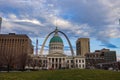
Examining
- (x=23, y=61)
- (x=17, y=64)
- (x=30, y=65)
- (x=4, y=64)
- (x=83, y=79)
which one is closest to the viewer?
(x=83, y=79)

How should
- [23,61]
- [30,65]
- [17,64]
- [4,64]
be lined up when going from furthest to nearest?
[30,65] < [17,64] < [4,64] < [23,61]

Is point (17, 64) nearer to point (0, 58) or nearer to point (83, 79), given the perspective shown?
point (0, 58)

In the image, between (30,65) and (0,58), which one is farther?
(30,65)

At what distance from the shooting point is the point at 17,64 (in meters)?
141

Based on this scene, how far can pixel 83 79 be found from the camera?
3528 centimetres

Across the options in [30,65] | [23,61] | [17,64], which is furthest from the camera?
[30,65]

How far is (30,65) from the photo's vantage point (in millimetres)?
159625

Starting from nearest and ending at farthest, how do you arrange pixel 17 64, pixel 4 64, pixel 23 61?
pixel 23 61 < pixel 4 64 < pixel 17 64

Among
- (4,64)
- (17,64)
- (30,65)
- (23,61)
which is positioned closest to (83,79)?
(23,61)

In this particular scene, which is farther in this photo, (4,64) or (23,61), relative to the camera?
(4,64)

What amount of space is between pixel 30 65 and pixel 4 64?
108ft

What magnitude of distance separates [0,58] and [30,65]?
111ft

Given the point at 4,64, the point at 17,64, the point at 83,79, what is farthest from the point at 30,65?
the point at 83,79

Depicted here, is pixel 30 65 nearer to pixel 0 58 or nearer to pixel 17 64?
pixel 17 64
